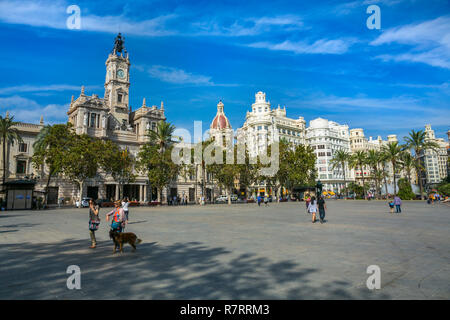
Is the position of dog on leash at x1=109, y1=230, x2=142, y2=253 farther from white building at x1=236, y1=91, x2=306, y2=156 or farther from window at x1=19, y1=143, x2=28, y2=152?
white building at x1=236, y1=91, x2=306, y2=156

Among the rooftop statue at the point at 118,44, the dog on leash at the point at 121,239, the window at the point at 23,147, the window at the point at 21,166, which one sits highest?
the rooftop statue at the point at 118,44

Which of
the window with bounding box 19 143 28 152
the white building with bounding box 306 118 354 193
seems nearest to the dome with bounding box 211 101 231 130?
the white building with bounding box 306 118 354 193

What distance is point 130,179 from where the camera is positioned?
44.0 meters

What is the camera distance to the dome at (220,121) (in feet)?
309

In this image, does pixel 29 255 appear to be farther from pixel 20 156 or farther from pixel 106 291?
pixel 20 156

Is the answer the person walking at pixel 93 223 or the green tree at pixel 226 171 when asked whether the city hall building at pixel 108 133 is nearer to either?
the green tree at pixel 226 171

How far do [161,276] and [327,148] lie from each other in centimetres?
11241

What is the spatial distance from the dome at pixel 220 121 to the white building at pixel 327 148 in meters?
36.2

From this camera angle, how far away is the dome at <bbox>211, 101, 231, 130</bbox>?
94.3 meters

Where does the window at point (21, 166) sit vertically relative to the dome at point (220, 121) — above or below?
below

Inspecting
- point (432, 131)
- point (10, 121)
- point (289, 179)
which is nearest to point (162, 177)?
point (10, 121)

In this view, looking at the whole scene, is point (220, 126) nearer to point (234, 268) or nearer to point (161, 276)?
point (234, 268)

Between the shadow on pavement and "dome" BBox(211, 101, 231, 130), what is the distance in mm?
85249

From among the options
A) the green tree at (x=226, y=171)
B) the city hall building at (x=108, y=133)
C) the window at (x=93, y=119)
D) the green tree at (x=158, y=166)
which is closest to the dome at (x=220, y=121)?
the city hall building at (x=108, y=133)
